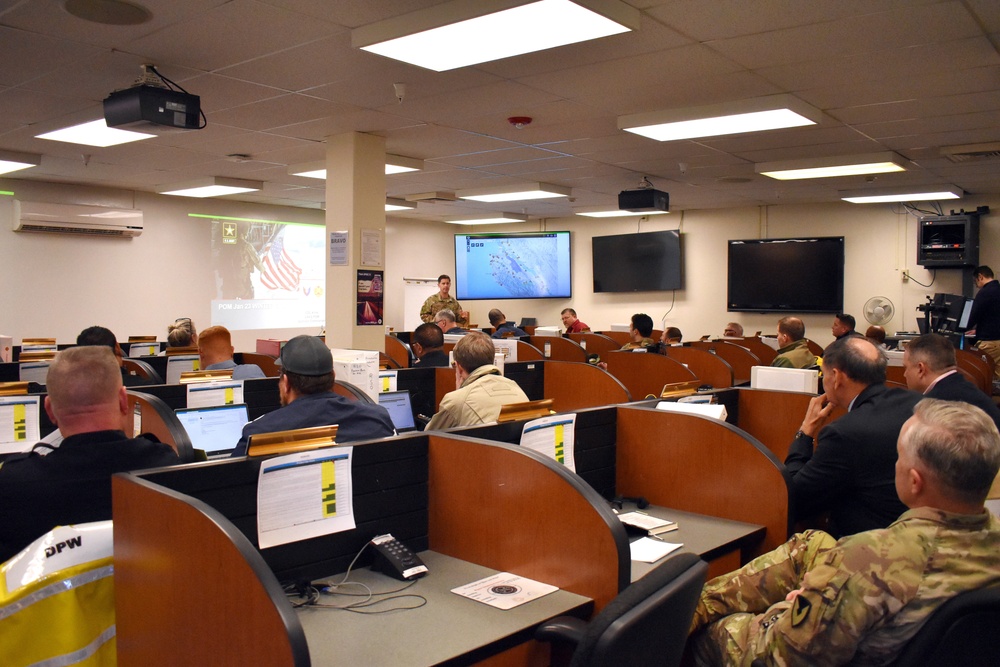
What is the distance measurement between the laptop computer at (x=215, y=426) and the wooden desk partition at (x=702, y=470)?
1901 mm

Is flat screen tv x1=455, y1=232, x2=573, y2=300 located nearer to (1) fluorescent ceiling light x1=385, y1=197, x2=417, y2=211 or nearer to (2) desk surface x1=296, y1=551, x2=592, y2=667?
(1) fluorescent ceiling light x1=385, y1=197, x2=417, y2=211

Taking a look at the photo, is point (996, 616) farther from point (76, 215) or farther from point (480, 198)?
point (76, 215)

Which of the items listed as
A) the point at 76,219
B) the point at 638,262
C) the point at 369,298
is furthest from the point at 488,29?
the point at 638,262

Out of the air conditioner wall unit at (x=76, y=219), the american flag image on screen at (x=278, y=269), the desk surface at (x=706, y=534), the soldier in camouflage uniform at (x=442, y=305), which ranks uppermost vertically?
the air conditioner wall unit at (x=76, y=219)

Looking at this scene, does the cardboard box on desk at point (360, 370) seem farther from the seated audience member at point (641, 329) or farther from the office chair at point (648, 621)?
the seated audience member at point (641, 329)

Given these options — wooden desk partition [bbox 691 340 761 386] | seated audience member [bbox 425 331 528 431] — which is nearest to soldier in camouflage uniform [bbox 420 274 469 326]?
wooden desk partition [bbox 691 340 761 386]

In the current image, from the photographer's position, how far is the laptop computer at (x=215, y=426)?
11.7 ft

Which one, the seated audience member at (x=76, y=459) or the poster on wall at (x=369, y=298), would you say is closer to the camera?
the seated audience member at (x=76, y=459)

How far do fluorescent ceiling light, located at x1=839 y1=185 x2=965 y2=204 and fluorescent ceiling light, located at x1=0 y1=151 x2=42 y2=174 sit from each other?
8164 millimetres

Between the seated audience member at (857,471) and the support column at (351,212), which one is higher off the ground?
the support column at (351,212)

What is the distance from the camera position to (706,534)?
2.38 m

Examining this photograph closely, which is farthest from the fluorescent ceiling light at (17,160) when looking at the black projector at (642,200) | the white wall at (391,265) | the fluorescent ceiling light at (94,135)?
the black projector at (642,200)

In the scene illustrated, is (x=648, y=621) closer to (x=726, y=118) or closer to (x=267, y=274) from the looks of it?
(x=726, y=118)

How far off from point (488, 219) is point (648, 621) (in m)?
10.8
